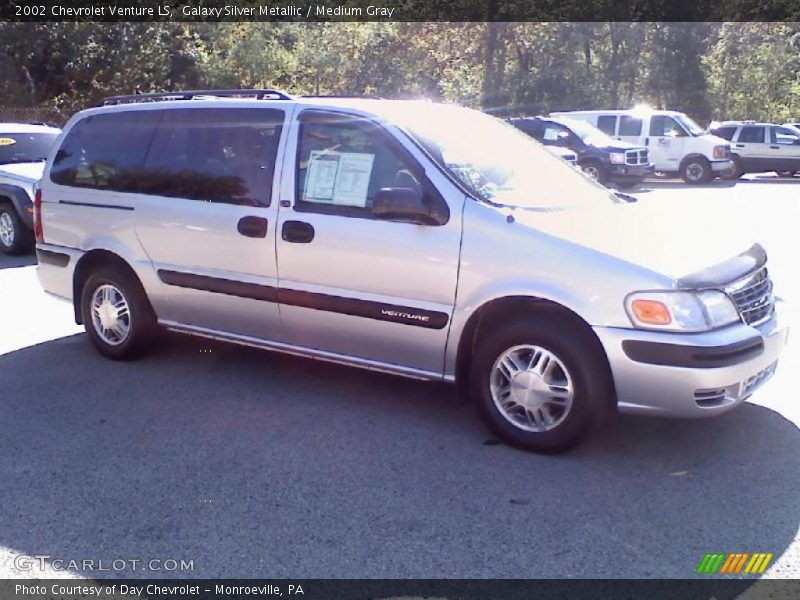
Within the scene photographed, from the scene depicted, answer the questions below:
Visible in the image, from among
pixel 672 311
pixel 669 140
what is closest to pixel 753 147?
pixel 669 140

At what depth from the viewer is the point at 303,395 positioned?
5.31 meters

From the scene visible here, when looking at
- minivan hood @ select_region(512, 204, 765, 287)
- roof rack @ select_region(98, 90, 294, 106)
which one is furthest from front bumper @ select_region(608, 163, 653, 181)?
minivan hood @ select_region(512, 204, 765, 287)

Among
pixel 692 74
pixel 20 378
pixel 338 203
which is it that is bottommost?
pixel 20 378

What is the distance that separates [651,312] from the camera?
3.93 m

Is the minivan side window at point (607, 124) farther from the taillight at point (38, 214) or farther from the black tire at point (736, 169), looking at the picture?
the taillight at point (38, 214)

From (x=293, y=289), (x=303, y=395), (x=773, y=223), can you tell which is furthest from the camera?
(x=773, y=223)

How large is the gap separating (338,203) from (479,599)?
8.20 ft

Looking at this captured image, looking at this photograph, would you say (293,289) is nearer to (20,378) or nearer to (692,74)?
(20,378)

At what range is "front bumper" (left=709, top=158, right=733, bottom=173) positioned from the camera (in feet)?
71.5

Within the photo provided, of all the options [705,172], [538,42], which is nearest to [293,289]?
[705,172]

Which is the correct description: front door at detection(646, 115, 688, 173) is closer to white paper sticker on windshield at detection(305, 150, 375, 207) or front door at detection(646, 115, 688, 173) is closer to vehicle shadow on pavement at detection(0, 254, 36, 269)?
vehicle shadow on pavement at detection(0, 254, 36, 269)

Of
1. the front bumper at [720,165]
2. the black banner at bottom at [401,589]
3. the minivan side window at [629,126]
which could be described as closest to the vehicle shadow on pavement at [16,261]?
the black banner at bottom at [401,589]

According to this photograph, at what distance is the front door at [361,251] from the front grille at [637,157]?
1547 centimetres

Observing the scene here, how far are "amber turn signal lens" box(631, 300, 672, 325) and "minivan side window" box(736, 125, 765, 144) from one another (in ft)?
72.0
